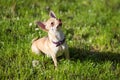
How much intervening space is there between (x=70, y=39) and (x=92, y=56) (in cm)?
102

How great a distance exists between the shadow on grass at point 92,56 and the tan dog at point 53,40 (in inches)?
19.5

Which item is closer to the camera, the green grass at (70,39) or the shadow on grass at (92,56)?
the green grass at (70,39)

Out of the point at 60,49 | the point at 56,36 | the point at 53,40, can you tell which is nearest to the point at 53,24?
the point at 56,36

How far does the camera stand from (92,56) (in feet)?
23.0

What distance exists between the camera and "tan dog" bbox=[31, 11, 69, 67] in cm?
599

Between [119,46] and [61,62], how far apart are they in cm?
173

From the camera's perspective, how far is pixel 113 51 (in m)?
7.41

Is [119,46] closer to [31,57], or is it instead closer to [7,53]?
[31,57]

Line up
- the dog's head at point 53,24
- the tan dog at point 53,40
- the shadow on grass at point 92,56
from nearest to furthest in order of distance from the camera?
the dog's head at point 53,24 < the tan dog at point 53,40 < the shadow on grass at point 92,56

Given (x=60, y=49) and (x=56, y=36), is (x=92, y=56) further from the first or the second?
(x=56, y=36)

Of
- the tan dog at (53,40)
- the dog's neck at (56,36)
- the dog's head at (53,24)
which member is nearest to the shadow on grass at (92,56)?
the tan dog at (53,40)

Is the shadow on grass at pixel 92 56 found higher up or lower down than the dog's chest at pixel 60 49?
lower down

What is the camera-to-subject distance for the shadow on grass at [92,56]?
6.90m

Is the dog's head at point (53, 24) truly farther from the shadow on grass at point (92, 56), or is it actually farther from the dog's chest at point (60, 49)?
the shadow on grass at point (92, 56)
